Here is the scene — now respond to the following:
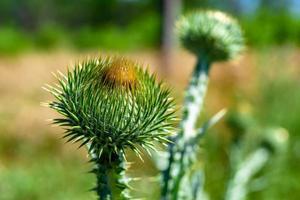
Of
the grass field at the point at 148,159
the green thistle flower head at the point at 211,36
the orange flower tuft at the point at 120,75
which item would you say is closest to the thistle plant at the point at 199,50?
the green thistle flower head at the point at 211,36

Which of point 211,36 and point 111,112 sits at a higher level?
point 211,36

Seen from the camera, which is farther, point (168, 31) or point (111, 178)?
point (168, 31)

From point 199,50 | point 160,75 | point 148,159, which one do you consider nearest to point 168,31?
point 160,75

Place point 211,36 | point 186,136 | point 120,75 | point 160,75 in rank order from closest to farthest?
Result: point 120,75 < point 186,136 < point 211,36 < point 160,75

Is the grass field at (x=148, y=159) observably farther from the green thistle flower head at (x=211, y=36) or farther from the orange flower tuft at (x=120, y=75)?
the orange flower tuft at (x=120, y=75)

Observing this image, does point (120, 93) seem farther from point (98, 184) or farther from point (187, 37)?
point (187, 37)

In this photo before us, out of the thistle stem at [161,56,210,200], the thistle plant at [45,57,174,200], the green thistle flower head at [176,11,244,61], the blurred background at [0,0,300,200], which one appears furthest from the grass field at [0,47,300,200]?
the thistle plant at [45,57,174,200]

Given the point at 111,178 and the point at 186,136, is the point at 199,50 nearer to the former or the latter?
the point at 186,136

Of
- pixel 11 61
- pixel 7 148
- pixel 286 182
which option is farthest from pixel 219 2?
pixel 286 182
